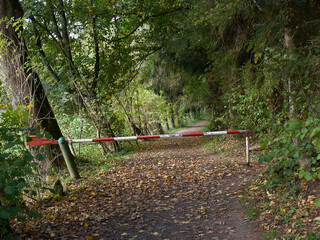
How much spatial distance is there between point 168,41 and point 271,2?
8.98 meters

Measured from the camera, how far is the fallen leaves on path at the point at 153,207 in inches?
161

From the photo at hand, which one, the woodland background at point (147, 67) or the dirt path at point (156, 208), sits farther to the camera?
the woodland background at point (147, 67)

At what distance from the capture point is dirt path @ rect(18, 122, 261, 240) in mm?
4094

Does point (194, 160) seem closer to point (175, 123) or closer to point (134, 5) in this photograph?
point (134, 5)

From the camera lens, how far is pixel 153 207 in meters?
5.21

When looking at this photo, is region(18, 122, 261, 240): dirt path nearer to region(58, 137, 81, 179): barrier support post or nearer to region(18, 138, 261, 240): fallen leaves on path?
region(18, 138, 261, 240): fallen leaves on path

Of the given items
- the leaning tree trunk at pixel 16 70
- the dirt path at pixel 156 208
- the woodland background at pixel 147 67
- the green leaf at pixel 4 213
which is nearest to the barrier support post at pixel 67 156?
the leaning tree trunk at pixel 16 70

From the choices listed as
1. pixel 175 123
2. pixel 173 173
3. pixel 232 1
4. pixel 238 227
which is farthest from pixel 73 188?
pixel 175 123

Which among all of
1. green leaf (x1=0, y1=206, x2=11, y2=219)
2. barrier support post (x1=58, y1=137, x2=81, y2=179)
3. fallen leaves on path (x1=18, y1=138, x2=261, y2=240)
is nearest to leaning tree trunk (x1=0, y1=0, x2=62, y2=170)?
barrier support post (x1=58, y1=137, x2=81, y2=179)

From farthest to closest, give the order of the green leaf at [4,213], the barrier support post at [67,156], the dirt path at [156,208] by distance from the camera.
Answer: the barrier support post at [67,156]
the dirt path at [156,208]
the green leaf at [4,213]

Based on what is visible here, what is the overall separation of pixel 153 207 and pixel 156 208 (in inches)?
3.1

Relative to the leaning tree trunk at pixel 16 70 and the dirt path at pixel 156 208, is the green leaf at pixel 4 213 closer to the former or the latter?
the dirt path at pixel 156 208

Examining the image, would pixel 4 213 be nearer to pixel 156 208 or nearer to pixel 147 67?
pixel 156 208

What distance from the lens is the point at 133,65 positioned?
14.3m
